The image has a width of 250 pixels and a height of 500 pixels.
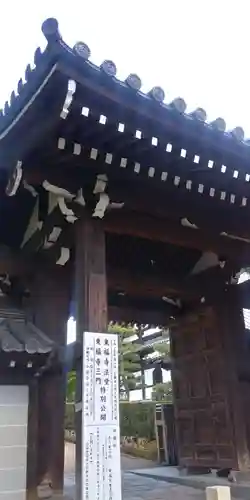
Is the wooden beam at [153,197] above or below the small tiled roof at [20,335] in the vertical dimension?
above

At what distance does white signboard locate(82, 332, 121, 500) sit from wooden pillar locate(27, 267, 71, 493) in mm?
1327

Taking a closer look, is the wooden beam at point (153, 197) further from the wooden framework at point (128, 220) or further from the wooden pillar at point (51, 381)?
the wooden pillar at point (51, 381)

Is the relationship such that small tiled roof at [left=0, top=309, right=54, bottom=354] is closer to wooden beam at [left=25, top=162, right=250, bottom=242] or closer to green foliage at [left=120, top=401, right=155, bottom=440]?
wooden beam at [left=25, top=162, right=250, bottom=242]

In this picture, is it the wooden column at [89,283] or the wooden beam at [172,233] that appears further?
the wooden beam at [172,233]

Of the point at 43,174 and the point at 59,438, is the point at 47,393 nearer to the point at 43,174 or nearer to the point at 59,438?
the point at 59,438

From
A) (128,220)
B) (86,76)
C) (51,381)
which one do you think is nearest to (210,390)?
(51,381)

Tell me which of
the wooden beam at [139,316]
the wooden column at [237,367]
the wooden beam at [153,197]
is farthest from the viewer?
the wooden beam at [139,316]

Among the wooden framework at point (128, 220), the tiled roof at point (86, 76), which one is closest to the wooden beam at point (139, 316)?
the wooden framework at point (128, 220)

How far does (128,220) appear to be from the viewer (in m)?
3.86

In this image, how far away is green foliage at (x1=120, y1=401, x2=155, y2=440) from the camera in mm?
12312

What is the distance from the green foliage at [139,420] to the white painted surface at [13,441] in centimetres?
864

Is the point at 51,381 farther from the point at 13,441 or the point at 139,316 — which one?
the point at 139,316

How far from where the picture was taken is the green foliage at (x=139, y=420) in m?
12.3

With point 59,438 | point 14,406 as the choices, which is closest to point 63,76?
point 14,406
